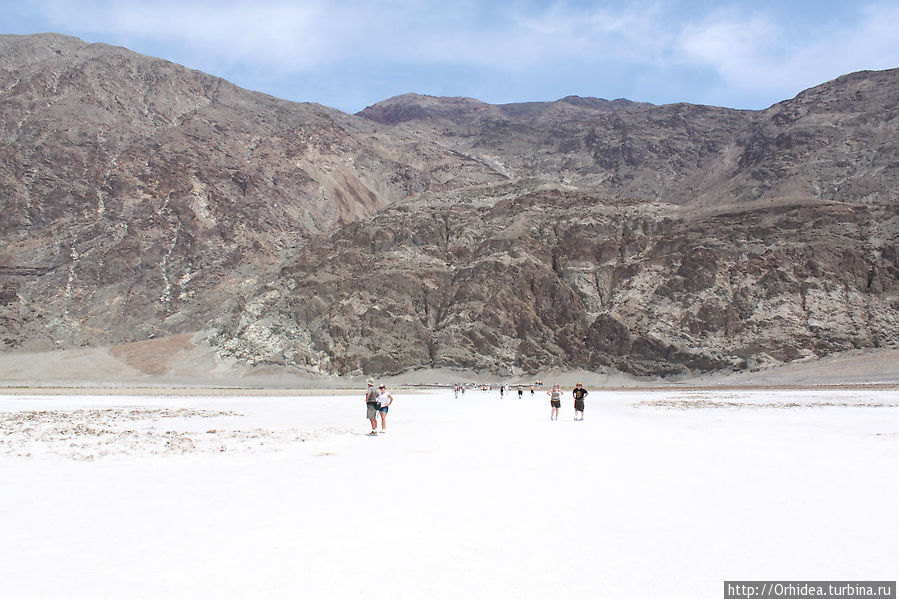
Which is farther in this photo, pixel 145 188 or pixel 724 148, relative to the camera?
pixel 724 148

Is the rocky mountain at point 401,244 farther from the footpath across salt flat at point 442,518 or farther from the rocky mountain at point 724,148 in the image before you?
the footpath across salt flat at point 442,518

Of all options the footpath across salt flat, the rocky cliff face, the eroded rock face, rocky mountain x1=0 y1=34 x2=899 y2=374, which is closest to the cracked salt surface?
the footpath across salt flat

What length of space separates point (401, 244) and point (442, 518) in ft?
265

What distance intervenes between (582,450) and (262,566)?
8860 mm

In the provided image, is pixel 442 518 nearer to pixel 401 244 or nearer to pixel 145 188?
pixel 401 244

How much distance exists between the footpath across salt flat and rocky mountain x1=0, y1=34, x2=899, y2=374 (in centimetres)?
6180

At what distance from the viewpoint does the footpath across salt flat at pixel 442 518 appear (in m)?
5.03

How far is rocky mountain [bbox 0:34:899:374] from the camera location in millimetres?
71750

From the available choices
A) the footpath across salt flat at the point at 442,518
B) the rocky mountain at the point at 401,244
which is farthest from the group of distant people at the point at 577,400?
the rocky mountain at the point at 401,244

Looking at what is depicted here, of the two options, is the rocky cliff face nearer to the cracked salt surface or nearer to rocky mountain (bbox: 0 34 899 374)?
rocky mountain (bbox: 0 34 899 374)

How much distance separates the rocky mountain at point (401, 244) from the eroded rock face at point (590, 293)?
0.82 ft

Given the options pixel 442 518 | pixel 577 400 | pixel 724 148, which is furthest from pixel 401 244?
Answer: pixel 724 148

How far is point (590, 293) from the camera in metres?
79.5

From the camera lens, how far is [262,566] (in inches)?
211
